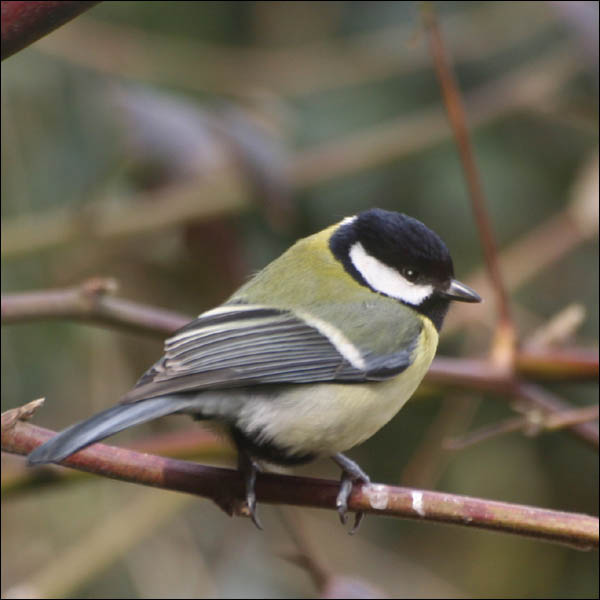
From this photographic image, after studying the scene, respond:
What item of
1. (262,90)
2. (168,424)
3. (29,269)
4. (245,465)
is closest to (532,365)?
(245,465)

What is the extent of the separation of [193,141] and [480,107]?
3.77 ft

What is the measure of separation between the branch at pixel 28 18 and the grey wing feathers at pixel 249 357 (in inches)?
26.8

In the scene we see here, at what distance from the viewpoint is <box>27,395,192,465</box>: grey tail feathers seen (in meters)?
1.36

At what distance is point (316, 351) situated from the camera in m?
1.92

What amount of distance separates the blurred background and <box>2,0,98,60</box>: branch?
1.42 meters

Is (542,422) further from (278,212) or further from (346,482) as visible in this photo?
(278,212)

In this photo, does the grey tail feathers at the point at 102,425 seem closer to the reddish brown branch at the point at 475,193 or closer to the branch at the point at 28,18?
the branch at the point at 28,18

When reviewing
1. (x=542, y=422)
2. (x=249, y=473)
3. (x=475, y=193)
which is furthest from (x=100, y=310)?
(x=542, y=422)

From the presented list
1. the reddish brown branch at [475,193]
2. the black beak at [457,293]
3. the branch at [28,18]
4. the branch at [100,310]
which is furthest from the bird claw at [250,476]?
the branch at [28,18]

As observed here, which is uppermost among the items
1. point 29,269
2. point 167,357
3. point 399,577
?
point 167,357

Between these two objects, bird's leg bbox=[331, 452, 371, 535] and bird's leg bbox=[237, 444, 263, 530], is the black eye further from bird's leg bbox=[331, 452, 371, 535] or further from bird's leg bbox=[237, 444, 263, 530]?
bird's leg bbox=[237, 444, 263, 530]

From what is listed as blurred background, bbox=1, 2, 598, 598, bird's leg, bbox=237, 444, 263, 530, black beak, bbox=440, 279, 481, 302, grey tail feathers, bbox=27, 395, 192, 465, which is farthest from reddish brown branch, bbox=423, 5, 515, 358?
grey tail feathers, bbox=27, 395, 192, 465

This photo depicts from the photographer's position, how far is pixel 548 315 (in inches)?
133

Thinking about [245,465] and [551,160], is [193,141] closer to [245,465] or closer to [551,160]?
[245,465]
